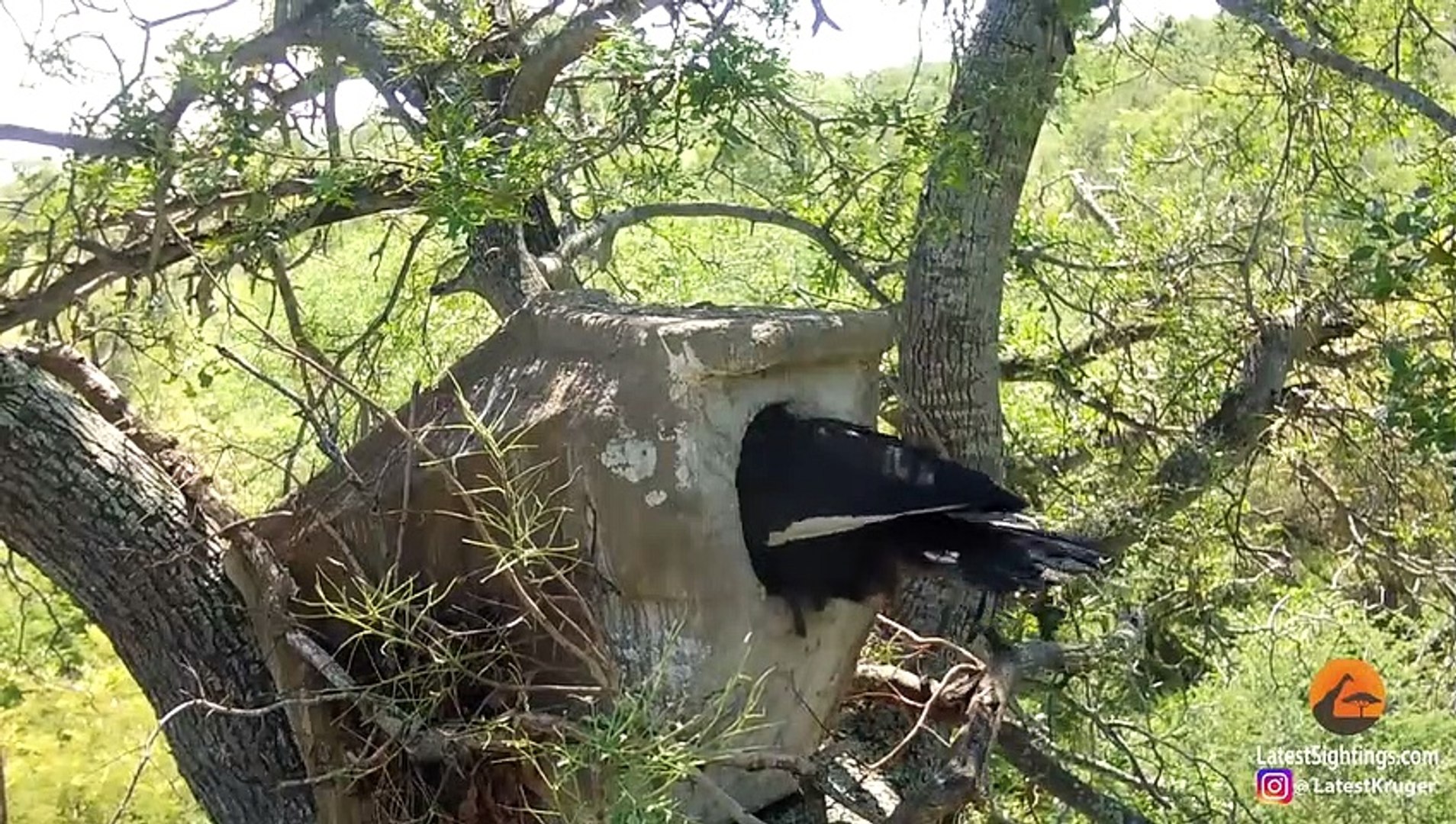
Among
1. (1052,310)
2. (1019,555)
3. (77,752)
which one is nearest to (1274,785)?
(1052,310)

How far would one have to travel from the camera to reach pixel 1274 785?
14.9ft

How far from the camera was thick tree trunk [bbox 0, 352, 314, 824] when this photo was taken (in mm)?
2145

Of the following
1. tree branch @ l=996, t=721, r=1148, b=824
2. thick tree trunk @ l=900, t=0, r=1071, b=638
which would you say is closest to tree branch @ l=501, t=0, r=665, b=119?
thick tree trunk @ l=900, t=0, r=1071, b=638

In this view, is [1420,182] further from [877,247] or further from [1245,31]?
[877,247]

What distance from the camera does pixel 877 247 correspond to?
135 inches

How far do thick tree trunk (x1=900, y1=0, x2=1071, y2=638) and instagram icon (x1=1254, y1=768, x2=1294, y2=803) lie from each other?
2141mm

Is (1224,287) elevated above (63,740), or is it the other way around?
(1224,287)

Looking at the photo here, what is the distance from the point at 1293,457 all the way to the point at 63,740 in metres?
4.58

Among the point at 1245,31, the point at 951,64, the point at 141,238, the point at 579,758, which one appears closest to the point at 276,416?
the point at 141,238

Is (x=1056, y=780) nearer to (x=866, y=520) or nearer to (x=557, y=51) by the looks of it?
(x=866, y=520)

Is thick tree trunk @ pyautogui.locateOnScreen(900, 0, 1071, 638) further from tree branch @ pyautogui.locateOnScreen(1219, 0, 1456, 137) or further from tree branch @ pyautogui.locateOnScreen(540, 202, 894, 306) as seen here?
tree branch @ pyautogui.locateOnScreen(1219, 0, 1456, 137)

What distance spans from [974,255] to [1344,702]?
267 cm

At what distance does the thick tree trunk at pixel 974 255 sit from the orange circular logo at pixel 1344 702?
2.22 meters

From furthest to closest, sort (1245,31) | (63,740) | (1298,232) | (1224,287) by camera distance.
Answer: (63,740) → (1298,232) → (1224,287) → (1245,31)
